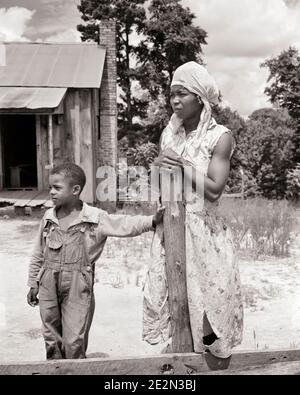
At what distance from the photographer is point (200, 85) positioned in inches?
91.7

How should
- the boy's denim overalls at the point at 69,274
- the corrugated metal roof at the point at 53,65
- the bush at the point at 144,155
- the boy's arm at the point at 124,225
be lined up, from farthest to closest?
the bush at the point at 144,155 < the corrugated metal roof at the point at 53,65 < the boy's denim overalls at the point at 69,274 < the boy's arm at the point at 124,225

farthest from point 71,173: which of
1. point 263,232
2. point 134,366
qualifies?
point 263,232

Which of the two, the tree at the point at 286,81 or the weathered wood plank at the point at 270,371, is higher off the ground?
the tree at the point at 286,81

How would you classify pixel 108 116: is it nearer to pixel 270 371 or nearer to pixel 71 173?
pixel 71 173

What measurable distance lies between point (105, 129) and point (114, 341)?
34.4ft

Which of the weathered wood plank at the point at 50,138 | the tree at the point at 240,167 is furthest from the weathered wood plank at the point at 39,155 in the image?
the tree at the point at 240,167

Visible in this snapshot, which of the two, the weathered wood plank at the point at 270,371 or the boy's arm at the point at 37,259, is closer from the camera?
the weathered wood plank at the point at 270,371

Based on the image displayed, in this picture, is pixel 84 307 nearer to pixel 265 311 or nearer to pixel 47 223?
pixel 47 223

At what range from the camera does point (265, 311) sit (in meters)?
5.07

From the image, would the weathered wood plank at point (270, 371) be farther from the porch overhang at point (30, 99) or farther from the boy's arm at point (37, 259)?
the porch overhang at point (30, 99)

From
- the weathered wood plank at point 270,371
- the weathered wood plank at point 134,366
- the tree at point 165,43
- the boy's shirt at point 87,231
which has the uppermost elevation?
the tree at point 165,43

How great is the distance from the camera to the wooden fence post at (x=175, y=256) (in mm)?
2400

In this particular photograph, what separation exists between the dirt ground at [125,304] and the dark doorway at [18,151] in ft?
16.9

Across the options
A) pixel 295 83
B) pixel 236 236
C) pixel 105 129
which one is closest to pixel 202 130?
pixel 236 236
